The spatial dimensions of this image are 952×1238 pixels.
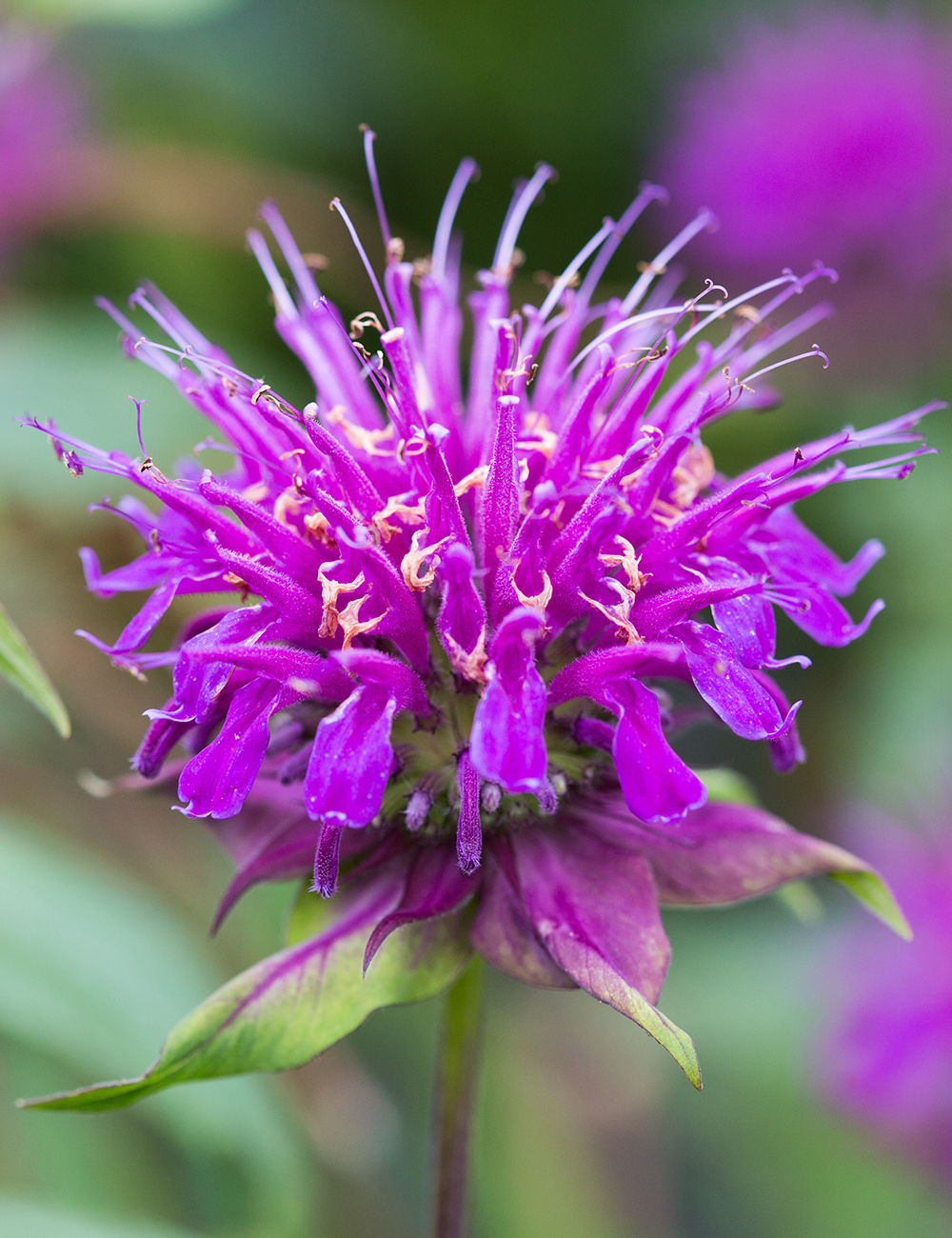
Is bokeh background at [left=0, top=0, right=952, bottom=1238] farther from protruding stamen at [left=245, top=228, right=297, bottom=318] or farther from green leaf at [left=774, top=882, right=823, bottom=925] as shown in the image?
protruding stamen at [left=245, top=228, right=297, bottom=318]

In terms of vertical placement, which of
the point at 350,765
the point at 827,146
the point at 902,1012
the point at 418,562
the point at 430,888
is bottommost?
the point at 902,1012

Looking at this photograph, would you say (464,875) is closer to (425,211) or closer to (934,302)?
(934,302)

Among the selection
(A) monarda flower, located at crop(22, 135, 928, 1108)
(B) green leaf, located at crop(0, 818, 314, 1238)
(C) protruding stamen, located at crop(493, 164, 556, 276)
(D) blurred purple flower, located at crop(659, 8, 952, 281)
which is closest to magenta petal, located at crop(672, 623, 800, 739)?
(A) monarda flower, located at crop(22, 135, 928, 1108)

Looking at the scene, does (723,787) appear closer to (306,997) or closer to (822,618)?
(822,618)

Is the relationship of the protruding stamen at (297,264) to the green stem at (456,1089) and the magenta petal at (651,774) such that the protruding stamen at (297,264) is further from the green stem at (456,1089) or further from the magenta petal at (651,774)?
the green stem at (456,1089)

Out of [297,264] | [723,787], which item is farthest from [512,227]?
[723,787]

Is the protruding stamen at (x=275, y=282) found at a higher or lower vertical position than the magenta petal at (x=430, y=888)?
higher

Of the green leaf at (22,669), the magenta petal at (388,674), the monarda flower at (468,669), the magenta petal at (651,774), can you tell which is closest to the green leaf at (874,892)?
the monarda flower at (468,669)
